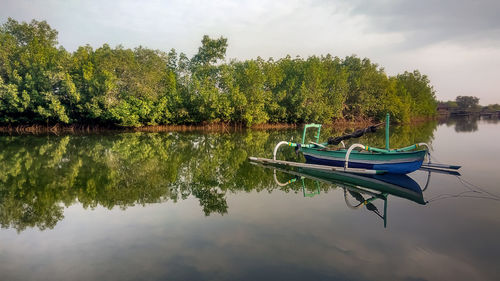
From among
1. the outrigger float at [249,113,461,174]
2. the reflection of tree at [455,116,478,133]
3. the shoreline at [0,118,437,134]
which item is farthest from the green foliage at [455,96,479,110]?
the outrigger float at [249,113,461,174]

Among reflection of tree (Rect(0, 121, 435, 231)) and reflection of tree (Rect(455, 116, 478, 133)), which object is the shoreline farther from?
reflection of tree (Rect(455, 116, 478, 133))

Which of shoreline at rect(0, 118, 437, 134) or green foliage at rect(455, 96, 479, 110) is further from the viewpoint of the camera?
green foliage at rect(455, 96, 479, 110)

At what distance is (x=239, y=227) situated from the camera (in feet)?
22.4

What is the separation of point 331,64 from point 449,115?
75.8m

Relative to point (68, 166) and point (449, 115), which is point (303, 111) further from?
point (449, 115)

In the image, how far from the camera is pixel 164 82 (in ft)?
135

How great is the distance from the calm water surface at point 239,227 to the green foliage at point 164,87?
79.0 feet

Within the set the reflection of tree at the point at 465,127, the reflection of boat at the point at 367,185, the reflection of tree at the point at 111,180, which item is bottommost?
the reflection of boat at the point at 367,185

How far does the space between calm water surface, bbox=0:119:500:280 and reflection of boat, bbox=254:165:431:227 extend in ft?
0.32

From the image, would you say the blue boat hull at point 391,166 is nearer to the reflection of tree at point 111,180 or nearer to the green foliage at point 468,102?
the reflection of tree at point 111,180

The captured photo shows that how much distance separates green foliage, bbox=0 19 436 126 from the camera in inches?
1325

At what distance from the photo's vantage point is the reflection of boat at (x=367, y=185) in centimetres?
897

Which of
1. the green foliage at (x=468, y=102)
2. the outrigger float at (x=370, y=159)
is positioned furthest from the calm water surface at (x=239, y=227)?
the green foliage at (x=468, y=102)

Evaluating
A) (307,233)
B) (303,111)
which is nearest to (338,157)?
(307,233)
